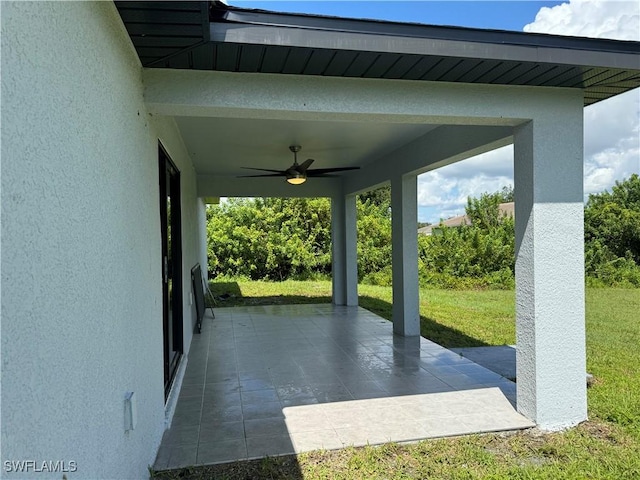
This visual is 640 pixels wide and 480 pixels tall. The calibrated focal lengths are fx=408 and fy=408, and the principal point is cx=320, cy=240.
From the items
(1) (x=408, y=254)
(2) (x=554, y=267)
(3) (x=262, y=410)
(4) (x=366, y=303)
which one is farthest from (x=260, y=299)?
(2) (x=554, y=267)

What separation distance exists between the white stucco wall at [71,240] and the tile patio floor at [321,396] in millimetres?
1069

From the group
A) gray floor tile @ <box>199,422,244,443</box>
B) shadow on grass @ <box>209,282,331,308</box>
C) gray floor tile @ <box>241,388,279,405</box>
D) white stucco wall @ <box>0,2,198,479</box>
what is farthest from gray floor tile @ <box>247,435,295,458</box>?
shadow on grass @ <box>209,282,331,308</box>

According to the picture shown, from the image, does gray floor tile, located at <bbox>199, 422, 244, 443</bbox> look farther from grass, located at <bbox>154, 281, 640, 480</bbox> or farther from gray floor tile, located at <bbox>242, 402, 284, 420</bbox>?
grass, located at <bbox>154, 281, 640, 480</bbox>

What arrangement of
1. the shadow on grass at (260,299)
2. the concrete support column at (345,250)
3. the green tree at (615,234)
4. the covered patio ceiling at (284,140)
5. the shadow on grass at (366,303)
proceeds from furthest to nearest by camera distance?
1. the green tree at (615,234)
2. the shadow on grass at (260,299)
3. the concrete support column at (345,250)
4. the shadow on grass at (366,303)
5. the covered patio ceiling at (284,140)

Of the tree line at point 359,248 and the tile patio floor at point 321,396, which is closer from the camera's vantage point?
the tile patio floor at point 321,396

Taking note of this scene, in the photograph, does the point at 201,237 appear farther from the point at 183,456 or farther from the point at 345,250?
the point at 183,456

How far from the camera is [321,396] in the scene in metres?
4.41

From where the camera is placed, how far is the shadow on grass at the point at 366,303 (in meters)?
6.86

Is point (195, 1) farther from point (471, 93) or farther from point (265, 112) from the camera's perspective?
point (471, 93)

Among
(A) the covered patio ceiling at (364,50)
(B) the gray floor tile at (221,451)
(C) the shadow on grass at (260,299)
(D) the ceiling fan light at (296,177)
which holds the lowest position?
(C) the shadow on grass at (260,299)

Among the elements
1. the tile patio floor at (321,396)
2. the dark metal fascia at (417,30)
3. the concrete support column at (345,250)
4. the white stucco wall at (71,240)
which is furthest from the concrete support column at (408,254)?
the white stucco wall at (71,240)

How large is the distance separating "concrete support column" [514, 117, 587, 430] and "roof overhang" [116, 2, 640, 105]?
51cm

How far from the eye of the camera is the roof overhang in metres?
2.45

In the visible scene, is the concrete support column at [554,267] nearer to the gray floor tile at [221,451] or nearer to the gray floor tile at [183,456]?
the gray floor tile at [221,451]
